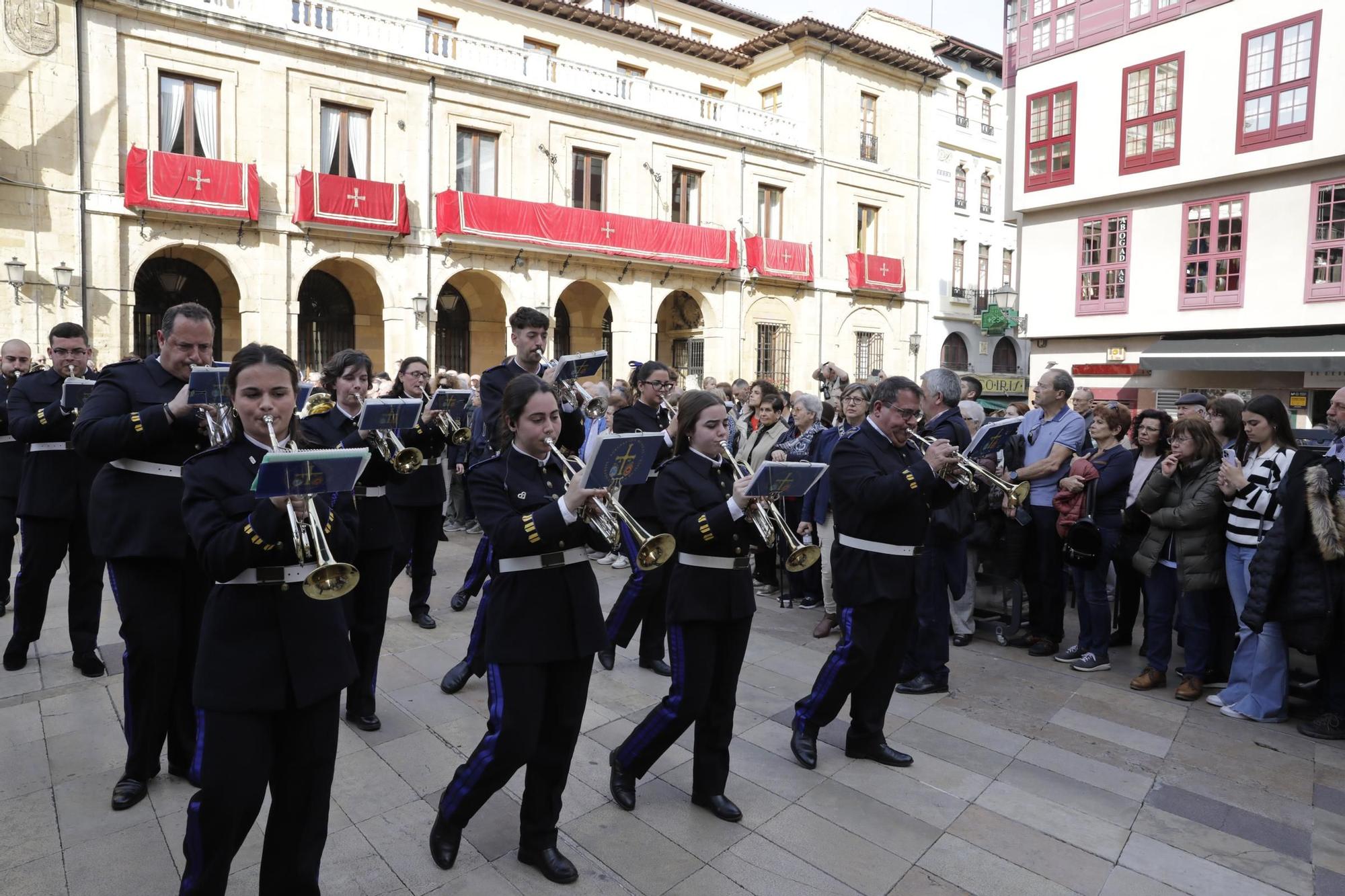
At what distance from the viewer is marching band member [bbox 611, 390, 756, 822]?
Result: 3.90 metres

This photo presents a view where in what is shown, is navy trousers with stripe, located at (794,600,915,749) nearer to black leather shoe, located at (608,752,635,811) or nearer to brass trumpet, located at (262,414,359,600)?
black leather shoe, located at (608,752,635,811)

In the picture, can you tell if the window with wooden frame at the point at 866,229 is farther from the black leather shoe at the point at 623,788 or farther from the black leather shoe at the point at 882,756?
the black leather shoe at the point at 623,788

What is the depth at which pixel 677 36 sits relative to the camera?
26.1 metres

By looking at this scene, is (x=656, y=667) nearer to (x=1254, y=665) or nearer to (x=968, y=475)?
(x=968, y=475)

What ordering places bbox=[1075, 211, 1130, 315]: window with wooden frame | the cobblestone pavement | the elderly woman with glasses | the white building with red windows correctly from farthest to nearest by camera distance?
bbox=[1075, 211, 1130, 315]: window with wooden frame < the white building with red windows < the elderly woman with glasses < the cobblestone pavement

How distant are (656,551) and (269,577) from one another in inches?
56.1

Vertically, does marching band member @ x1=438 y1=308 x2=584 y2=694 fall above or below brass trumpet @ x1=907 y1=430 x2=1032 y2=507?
above

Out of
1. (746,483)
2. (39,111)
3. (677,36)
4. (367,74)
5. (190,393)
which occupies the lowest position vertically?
(746,483)

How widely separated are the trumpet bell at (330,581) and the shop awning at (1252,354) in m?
20.1

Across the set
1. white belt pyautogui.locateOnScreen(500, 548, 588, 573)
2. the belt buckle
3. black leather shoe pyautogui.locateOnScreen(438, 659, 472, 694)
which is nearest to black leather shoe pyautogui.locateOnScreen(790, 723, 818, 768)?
white belt pyautogui.locateOnScreen(500, 548, 588, 573)

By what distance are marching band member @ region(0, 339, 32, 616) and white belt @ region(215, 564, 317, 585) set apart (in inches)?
213

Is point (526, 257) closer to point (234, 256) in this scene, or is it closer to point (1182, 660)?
point (234, 256)

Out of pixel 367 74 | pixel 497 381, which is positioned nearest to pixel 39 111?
pixel 367 74

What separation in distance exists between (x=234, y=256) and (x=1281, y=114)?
22.7 metres
